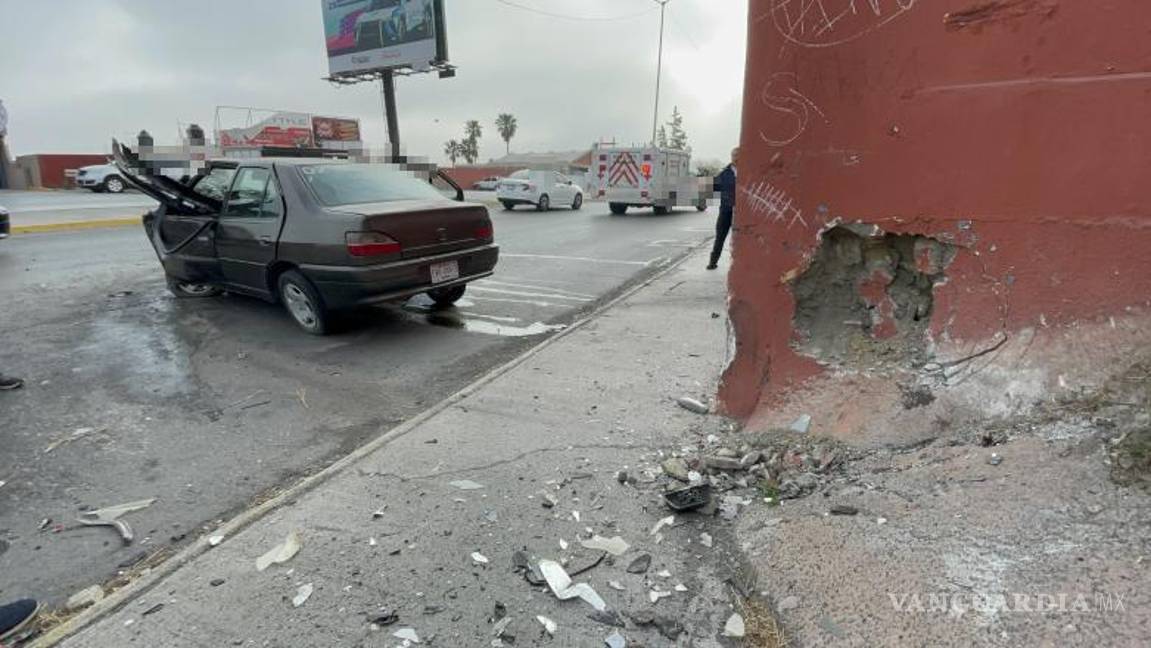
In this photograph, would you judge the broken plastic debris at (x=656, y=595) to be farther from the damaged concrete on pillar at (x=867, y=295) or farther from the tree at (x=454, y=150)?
the tree at (x=454, y=150)

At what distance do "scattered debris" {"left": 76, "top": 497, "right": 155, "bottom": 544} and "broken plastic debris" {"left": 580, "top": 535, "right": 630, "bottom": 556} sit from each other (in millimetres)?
2044

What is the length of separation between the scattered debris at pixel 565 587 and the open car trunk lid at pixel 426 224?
3682mm

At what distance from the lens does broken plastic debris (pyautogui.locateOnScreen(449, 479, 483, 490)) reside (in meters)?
3.23

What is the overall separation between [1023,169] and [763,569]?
196 cm

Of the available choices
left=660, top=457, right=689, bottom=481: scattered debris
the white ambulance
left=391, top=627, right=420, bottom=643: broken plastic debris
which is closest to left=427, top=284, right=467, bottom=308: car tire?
left=660, top=457, right=689, bottom=481: scattered debris

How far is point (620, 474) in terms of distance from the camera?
130 inches

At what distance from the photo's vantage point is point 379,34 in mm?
29281

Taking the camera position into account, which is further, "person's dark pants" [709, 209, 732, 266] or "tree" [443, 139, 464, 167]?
"tree" [443, 139, 464, 167]

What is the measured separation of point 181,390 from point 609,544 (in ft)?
12.2

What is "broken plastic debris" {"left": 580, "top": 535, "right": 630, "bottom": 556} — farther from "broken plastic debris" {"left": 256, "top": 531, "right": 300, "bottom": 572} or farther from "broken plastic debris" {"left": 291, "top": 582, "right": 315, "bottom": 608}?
"broken plastic debris" {"left": 256, "top": 531, "right": 300, "bottom": 572}

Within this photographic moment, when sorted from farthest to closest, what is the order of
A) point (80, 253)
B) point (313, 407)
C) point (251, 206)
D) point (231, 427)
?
point (80, 253) → point (251, 206) → point (313, 407) → point (231, 427)

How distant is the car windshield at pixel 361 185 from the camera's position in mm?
5879

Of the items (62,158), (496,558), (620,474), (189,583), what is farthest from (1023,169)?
(62,158)

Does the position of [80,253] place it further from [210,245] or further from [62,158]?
[62,158]
